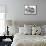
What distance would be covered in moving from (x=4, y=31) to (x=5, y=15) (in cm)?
68

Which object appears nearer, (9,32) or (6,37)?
(6,37)

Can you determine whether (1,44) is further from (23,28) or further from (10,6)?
(10,6)

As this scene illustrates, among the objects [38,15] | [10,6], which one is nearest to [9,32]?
[10,6]

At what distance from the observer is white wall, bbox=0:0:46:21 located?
4855 mm

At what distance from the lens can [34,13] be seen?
4875 mm

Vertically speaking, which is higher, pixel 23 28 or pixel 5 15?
pixel 5 15

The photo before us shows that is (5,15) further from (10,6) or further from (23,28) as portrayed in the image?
(23,28)

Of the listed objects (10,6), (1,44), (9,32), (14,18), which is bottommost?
(1,44)

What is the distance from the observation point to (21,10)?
489 cm

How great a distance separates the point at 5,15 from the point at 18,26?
72cm

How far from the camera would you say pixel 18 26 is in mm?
4891

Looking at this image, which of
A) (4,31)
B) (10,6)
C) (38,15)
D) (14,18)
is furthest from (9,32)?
(38,15)

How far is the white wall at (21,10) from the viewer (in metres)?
4.86

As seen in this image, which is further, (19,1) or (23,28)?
(19,1)
